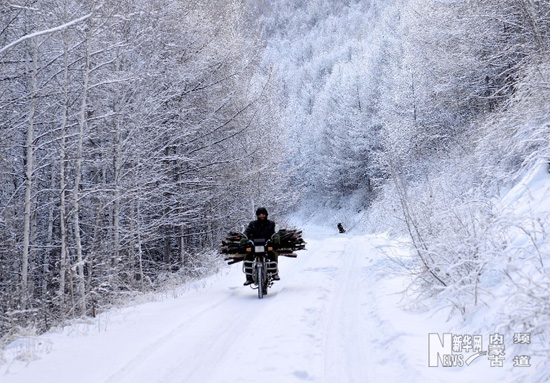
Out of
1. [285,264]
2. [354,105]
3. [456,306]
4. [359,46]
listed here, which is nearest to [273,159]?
[285,264]

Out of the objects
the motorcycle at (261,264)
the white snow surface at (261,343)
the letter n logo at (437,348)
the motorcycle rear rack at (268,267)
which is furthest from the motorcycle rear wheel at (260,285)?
the letter n logo at (437,348)

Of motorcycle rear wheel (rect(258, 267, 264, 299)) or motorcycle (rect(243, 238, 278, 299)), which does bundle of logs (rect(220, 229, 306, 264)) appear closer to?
motorcycle (rect(243, 238, 278, 299))

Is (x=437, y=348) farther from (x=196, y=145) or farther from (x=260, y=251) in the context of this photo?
(x=196, y=145)

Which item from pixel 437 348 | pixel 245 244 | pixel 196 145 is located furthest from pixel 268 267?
pixel 196 145

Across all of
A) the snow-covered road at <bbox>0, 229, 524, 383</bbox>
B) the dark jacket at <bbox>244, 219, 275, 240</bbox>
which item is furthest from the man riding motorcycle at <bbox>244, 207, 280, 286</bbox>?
the snow-covered road at <bbox>0, 229, 524, 383</bbox>

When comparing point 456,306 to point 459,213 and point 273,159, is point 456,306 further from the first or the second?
point 273,159

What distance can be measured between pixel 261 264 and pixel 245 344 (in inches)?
158

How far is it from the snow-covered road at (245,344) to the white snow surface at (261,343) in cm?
1

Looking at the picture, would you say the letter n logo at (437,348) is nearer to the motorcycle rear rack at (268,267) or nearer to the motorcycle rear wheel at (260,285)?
the motorcycle rear wheel at (260,285)

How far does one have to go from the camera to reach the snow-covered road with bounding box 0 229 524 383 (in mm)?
4578

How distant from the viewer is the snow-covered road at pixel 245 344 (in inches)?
180

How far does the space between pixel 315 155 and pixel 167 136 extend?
3773 cm

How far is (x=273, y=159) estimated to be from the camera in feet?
71.9

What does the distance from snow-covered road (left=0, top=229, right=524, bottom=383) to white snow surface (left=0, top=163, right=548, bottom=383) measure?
13 mm
